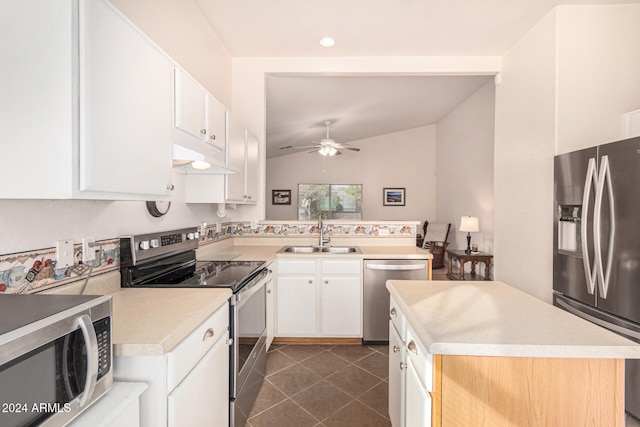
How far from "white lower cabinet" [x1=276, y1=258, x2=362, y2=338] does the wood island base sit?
2.02 metres

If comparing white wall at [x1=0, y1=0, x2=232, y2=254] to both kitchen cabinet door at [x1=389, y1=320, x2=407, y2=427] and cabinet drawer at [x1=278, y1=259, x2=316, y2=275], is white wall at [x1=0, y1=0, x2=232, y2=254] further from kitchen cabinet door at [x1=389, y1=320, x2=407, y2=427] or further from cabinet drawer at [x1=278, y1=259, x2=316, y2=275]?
kitchen cabinet door at [x1=389, y1=320, x2=407, y2=427]

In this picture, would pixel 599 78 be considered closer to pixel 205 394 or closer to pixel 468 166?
pixel 205 394

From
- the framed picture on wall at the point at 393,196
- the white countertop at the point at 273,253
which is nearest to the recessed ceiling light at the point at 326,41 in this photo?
the white countertop at the point at 273,253

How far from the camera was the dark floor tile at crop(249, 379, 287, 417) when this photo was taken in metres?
2.10

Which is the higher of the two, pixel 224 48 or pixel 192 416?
pixel 224 48

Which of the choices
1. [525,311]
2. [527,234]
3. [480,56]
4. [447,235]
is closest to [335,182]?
[447,235]

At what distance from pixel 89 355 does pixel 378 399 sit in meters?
1.93

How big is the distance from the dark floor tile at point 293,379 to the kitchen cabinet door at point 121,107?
168 centimetres

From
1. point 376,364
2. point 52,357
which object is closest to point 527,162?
point 376,364

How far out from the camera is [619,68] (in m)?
2.26

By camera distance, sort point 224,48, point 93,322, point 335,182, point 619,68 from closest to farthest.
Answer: point 93,322
point 619,68
point 224,48
point 335,182

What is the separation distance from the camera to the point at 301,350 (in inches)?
115

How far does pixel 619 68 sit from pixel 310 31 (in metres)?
2.27

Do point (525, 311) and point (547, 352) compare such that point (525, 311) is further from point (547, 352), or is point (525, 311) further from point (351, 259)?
point (351, 259)
